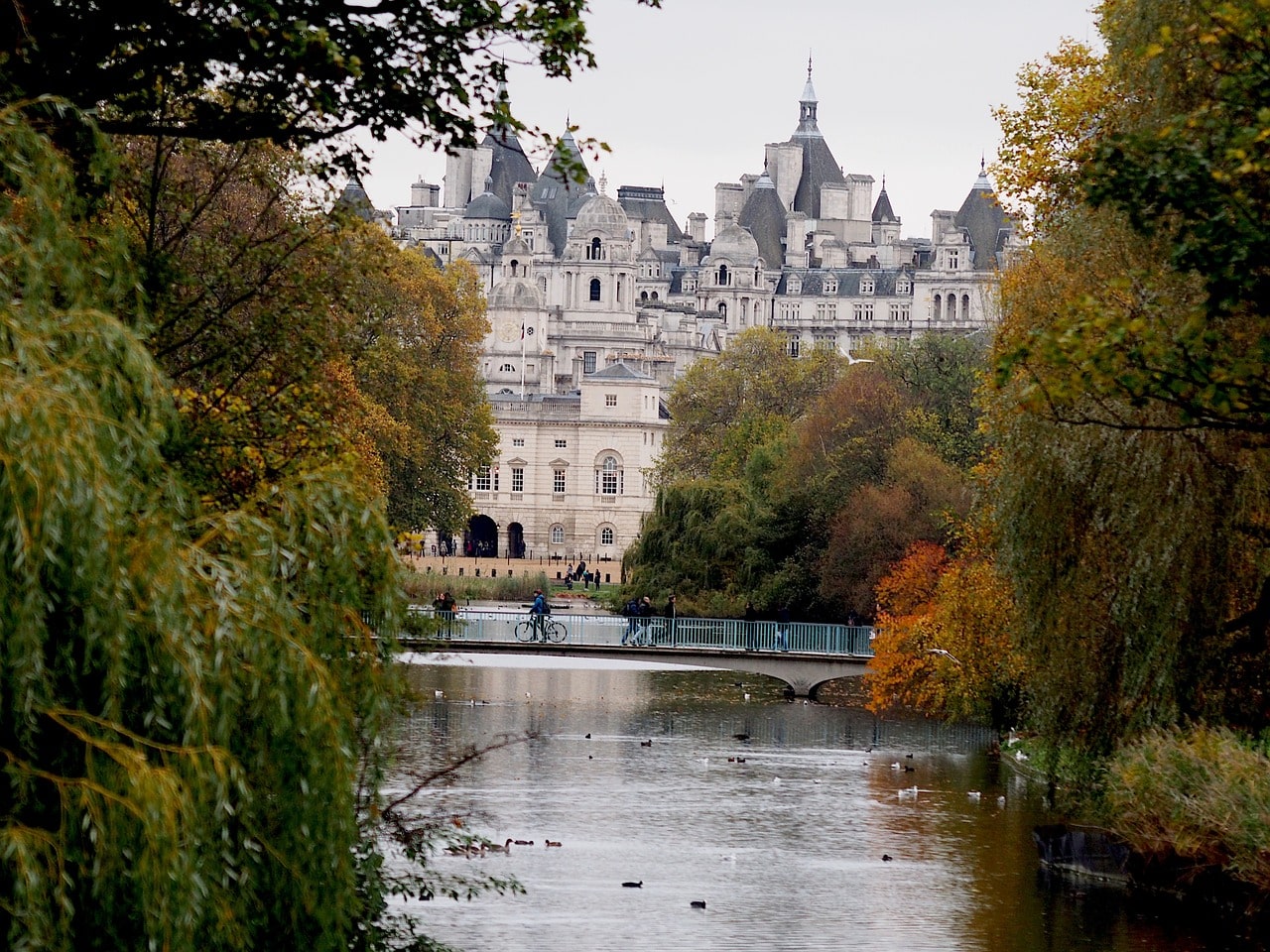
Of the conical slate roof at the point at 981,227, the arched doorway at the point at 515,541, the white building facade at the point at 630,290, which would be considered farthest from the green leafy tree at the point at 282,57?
the conical slate roof at the point at 981,227

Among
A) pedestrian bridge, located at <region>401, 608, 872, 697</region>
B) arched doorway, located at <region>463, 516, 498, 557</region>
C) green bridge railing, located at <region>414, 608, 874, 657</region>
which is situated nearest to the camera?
pedestrian bridge, located at <region>401, 608, 872, 697</region>

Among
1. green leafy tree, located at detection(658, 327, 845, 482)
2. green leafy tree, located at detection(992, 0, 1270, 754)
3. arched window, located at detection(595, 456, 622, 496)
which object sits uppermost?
green leafy tree, located at detection(658, 327, 845, 482)

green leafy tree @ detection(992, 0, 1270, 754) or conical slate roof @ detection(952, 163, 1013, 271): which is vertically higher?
conical slate roof @ detection(952, 163, 1013, 271)

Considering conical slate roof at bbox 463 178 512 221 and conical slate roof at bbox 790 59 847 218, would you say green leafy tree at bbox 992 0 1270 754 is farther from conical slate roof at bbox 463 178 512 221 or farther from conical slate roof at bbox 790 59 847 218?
conical slate roof at bbox 790 59 847 218

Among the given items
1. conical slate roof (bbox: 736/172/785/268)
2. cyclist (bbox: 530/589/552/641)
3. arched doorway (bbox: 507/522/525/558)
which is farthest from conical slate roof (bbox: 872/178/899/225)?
cyclist (bbox: 530/589/552/641)

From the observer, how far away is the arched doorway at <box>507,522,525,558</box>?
97.1 m

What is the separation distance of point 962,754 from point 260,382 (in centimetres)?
2047

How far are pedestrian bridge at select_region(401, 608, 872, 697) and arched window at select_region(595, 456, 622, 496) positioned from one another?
49.8 m

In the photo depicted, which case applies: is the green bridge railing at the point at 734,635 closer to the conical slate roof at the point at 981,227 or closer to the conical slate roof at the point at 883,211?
the conical slate roof at the point at 981,227

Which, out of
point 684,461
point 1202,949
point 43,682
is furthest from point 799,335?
point 43,682

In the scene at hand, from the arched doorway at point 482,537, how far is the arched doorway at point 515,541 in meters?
0.65

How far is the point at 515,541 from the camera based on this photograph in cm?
9781

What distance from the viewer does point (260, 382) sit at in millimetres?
15766

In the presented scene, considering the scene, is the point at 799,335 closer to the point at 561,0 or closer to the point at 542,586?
the point at 542,586
